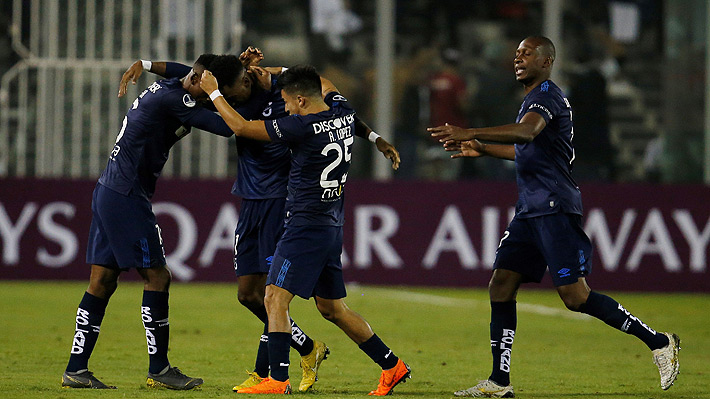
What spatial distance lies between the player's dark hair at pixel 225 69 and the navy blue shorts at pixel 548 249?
2.08 m

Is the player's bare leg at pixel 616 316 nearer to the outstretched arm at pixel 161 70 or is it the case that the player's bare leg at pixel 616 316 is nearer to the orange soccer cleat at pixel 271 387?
the orange soccer cleat at pixel 271 387

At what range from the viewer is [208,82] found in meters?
7.43

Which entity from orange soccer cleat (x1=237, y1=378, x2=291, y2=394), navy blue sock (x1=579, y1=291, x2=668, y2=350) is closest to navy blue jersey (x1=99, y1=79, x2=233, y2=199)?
orange soccer cleat (x1=237, y1=378, x2=291, y2=394)

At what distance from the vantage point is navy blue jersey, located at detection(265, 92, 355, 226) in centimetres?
729

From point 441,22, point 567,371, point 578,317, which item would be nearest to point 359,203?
point 578,317

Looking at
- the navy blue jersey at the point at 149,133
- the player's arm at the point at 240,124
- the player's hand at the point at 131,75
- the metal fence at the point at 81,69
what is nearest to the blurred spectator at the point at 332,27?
the metal fence at the point at 81,69

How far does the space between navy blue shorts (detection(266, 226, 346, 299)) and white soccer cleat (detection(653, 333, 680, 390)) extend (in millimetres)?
2168

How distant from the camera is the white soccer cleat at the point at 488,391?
745cm

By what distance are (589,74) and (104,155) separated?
768 cm

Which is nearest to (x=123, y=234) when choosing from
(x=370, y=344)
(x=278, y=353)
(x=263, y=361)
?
(x=263, y=361)

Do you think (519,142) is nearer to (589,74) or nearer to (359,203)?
(359,203)

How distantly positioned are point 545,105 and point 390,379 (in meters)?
1.98

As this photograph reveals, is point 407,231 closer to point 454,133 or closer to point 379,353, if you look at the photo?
point 379,353

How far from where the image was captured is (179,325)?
1154 centimetres
